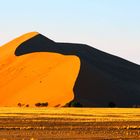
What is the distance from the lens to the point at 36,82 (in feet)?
336

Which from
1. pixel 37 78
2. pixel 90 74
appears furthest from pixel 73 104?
pixel 37 78

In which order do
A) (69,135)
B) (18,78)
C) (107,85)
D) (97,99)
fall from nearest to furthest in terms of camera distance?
(69,135) → (97,99) → (107,85) → (18,78)

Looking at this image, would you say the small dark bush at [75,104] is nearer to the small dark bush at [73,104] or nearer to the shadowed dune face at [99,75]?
the small dark bush at [73,104]

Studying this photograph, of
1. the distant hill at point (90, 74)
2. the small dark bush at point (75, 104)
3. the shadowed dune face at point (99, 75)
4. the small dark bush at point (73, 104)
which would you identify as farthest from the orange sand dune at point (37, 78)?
the small dark bush at point (75, 104)

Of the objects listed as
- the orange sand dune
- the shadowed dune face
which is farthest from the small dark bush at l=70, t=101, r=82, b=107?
the shadowed dune face

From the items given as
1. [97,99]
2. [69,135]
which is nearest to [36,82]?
[97,99]

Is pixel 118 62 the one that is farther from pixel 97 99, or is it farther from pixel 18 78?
pixel 97 99

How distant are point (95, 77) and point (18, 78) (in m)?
13.7

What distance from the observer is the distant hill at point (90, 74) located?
93.6 metres

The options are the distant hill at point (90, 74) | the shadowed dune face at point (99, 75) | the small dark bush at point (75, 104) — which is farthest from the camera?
the shadowed dune face at point (99, 75)

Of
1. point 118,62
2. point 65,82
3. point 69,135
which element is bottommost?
point 118,62

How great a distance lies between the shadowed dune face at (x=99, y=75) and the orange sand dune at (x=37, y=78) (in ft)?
5.50

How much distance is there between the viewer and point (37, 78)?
10500cm

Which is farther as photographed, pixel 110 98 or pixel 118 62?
pixel 118 62
